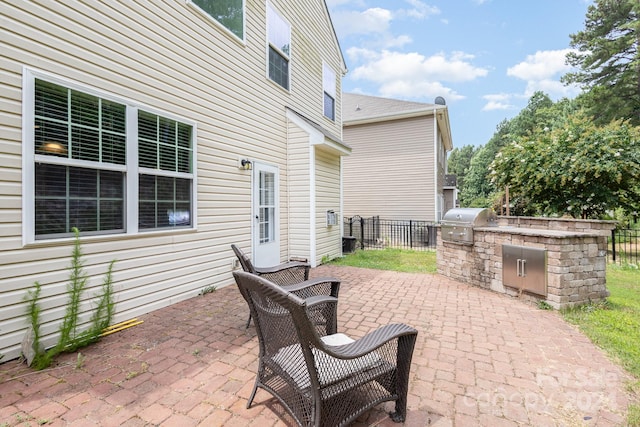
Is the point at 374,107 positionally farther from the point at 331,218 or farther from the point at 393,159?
the point at 331,218

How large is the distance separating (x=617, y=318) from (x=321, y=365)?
4417 millimetres

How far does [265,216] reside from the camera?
641 centimetres

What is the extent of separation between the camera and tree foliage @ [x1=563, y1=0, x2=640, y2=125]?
15203 mm

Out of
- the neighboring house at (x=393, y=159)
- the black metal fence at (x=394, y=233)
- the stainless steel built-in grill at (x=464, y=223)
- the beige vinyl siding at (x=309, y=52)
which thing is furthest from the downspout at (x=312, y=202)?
the neighboring house at (x=393, y=159)

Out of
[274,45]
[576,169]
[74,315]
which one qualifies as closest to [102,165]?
[74,315]

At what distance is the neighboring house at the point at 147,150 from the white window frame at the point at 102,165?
12mm


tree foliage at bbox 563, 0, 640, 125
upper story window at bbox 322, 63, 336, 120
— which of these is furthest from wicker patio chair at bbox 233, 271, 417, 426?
tree foliage at bbox 563, 0, 640, 125

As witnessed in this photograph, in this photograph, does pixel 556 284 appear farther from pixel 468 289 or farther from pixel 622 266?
pixel 622 266

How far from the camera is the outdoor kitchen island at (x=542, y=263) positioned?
4094 mm

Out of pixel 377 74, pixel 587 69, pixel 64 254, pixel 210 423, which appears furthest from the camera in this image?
pixel 377 74

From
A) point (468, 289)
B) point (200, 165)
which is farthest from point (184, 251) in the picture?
point (468, 289)

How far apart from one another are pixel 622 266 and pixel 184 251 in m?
10.4

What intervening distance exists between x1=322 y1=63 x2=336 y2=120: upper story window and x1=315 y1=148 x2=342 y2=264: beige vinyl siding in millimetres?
2166

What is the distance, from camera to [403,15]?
10.8m
